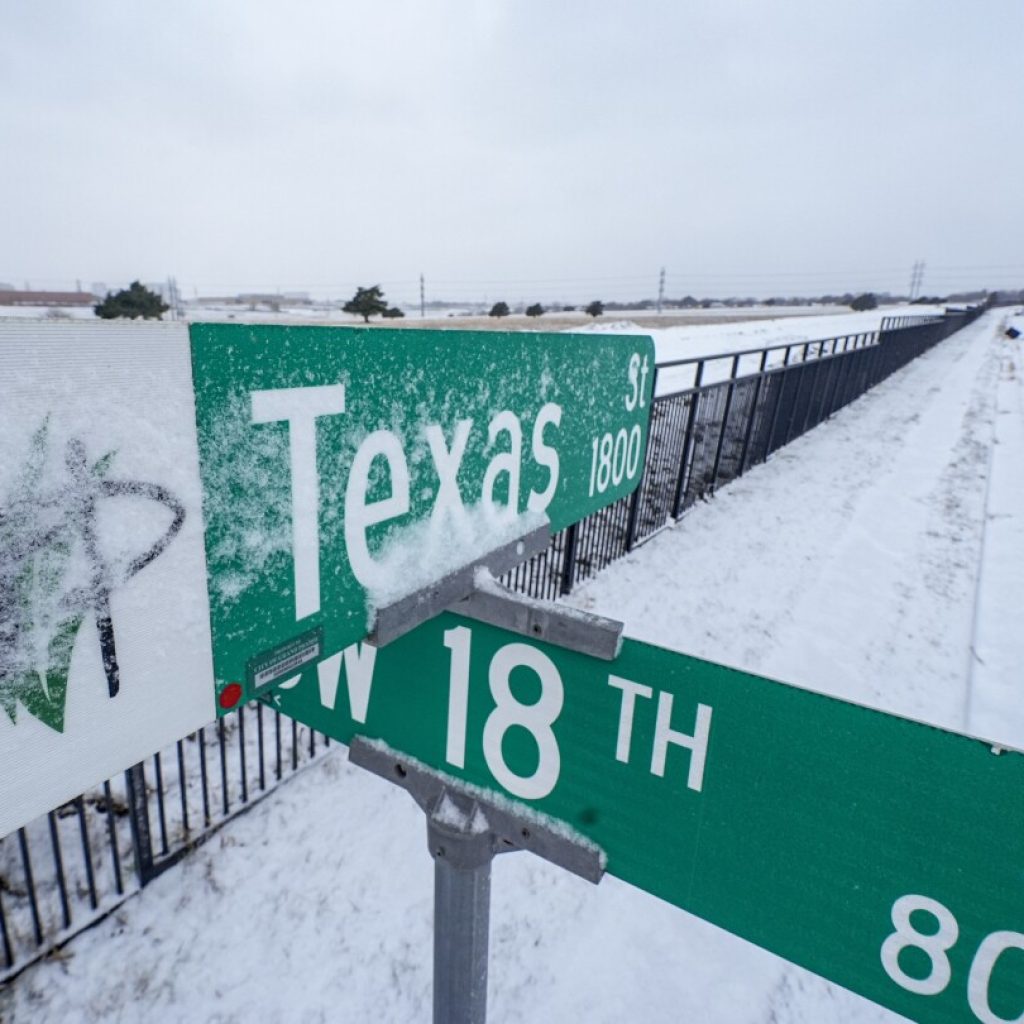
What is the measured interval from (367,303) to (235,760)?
46.2 metres

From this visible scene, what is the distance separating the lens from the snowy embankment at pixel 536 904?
7.80 feet

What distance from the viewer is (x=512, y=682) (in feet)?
3.43

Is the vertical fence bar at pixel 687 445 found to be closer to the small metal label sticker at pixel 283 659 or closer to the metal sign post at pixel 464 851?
the metal sign post at pixel 464 851

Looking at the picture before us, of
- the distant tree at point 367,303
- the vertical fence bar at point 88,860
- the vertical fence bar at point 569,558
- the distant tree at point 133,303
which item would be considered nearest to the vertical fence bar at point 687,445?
the vertical fence bar at point 569,558

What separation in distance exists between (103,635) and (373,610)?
1.38 feet

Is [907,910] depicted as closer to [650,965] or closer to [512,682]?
[512,682]

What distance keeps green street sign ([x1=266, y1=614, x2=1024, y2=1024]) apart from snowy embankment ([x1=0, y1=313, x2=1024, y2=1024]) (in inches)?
34.9

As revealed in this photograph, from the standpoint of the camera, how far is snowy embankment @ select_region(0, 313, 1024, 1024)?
7.80ft

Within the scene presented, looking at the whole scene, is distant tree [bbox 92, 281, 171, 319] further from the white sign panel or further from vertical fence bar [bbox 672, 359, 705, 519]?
the white sign panel

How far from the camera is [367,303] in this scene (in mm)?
45906

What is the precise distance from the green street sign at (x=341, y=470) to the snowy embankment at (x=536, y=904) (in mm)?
1177

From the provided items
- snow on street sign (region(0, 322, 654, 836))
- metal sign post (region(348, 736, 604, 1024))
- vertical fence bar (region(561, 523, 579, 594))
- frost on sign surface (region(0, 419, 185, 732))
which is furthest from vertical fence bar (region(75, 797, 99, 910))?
vertical fence bar (region(561, 523, 579, 594))

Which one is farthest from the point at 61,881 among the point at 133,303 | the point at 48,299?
the point at 48,299

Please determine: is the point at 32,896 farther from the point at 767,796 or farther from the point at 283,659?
the point at 767,796
